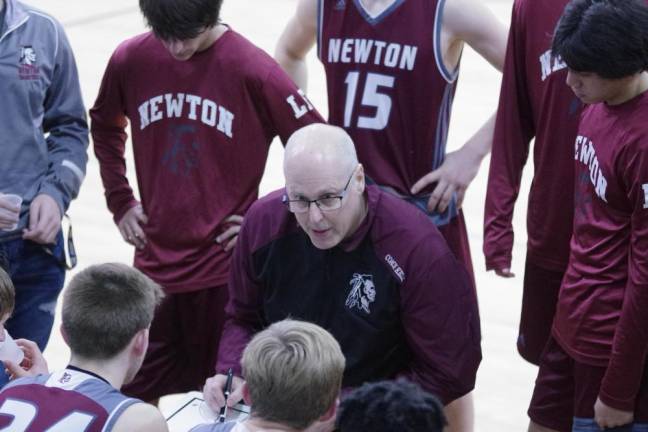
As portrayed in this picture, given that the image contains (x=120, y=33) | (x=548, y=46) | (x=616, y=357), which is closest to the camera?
(x=616, y=357)

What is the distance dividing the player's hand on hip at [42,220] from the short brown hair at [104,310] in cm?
105

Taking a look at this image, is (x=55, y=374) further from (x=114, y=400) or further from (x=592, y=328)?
(x=592, y=328)

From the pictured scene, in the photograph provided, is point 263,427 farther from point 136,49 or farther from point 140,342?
point 136,49

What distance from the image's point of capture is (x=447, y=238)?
13.9 feet

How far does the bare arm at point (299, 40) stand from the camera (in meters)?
4.35

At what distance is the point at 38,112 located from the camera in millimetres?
4164

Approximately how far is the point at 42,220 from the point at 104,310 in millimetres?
1199

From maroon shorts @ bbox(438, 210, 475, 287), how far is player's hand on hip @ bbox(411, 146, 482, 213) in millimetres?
100

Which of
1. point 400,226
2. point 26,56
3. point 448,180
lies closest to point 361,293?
point 400,226

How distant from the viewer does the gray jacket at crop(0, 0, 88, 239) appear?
407 cm

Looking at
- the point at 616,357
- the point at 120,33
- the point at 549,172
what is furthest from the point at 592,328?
the point at 120,33

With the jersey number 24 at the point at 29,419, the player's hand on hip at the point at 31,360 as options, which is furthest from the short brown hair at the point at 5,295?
the jersey number 24 at the point at 29,419

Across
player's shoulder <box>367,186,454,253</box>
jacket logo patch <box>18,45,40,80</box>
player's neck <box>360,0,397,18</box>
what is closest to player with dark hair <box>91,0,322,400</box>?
jacket logo patch <box>18,45,40,80</box>

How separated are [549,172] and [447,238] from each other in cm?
57
